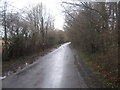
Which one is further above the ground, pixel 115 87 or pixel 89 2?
pixel 89 2

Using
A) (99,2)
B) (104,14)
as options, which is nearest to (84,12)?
(99,2)

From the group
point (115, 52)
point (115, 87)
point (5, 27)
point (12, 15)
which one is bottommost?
point (115, 87)

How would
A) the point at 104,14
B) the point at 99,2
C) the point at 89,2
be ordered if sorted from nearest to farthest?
the point at 104,14, the point at 99,2, the point at 89,2

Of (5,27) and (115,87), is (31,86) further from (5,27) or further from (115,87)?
(5,27)

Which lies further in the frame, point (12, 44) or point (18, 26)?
point (18, 26)

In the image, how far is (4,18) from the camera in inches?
830

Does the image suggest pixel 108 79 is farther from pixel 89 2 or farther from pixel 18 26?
pixel 18 26

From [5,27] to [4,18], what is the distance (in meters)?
1.03

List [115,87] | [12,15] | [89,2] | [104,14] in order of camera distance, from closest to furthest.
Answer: [115,87], [104,14], [89,2], [12,15]

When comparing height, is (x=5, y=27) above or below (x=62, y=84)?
above

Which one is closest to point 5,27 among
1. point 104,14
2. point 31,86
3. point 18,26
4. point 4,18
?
point 4,18

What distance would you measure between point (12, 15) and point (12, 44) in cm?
350

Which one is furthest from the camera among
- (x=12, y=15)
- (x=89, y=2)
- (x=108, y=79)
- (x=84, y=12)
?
(x=84, y=12)

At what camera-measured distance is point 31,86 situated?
9594 millimetres
